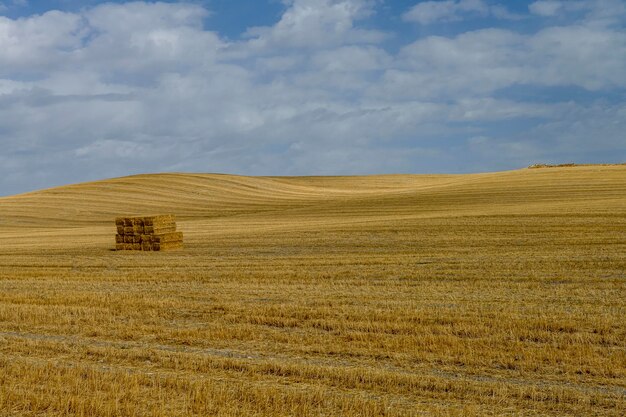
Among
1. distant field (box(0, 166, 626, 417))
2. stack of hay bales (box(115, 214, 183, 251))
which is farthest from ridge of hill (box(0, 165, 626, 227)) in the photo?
stack of hay bales (box(115, 214, 183, 251))

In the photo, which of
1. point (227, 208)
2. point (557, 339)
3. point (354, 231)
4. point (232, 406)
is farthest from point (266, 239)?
point (227, 208)

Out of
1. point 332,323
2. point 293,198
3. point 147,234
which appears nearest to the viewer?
point 332,323

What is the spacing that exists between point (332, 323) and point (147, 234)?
18466 mm

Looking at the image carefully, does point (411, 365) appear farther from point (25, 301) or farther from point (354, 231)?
point (354, 231)

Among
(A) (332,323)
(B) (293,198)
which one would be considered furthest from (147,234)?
(B) (293,198)

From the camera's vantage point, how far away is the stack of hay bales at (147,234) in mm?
29844

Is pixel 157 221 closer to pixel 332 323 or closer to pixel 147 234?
pixel 147 234

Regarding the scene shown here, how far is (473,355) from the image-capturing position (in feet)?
34.9

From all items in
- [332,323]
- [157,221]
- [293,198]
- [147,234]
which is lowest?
[332,323]


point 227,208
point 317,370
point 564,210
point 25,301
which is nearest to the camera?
point 317,370

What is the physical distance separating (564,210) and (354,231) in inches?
398

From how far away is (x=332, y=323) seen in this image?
42.8ft

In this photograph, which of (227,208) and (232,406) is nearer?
(232,406)

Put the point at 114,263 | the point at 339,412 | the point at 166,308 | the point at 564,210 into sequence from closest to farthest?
1. the point at 339,412
2. the point at 166,308
3. the point at 114,263
4. the point at 564,210
